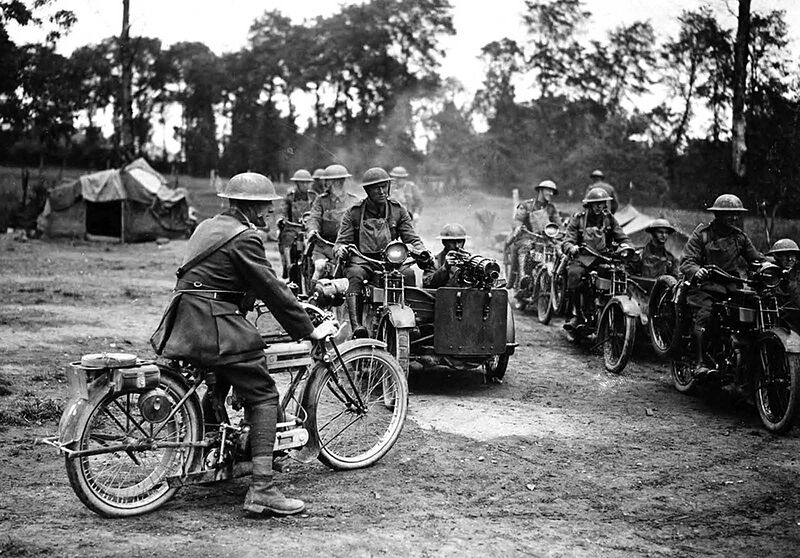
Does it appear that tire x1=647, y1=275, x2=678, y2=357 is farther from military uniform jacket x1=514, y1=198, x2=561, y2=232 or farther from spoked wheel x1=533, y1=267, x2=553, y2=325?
military uniform jacket x1=514, y1=198, x2=561, y2=232

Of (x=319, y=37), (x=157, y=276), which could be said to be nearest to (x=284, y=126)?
(x=319, y=37)

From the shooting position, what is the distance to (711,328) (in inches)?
303

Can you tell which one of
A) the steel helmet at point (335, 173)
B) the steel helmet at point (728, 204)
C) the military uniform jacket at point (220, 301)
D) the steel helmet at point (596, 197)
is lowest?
the military uniform jacket at point (220, 301)

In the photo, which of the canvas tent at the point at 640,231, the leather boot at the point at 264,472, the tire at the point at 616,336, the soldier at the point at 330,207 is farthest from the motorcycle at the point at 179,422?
the canvas tent at the point at 640,231

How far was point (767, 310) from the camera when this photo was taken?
23.2 ft

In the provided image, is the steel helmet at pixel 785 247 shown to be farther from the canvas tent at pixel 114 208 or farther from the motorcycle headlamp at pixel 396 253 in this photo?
the canvas tent at pixel 114 208

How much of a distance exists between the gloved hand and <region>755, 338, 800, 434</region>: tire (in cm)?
358

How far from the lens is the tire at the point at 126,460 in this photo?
4.39m

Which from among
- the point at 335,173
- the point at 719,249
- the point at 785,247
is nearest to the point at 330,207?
the point at 335,173

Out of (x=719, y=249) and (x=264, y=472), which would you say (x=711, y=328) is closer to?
(x=719, y=249)

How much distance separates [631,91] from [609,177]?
3703 millimetres

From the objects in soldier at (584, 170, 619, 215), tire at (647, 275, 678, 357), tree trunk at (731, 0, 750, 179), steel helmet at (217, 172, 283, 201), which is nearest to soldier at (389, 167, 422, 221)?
soldier at (584, 170, 619, 215)

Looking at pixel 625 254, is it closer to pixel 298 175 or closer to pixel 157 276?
pixel 298 175

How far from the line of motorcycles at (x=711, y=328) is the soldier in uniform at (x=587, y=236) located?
11cm
